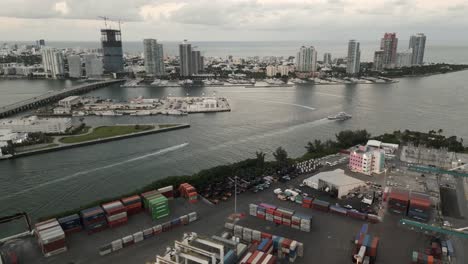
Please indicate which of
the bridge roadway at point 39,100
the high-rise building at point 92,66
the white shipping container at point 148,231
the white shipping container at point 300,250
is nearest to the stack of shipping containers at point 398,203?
the white shipping container at point 300,250

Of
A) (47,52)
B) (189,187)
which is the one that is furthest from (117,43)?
(189,187)

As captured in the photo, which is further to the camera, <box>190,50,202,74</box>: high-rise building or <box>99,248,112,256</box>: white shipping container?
<box>190,50,202,74</box>: high-rise building

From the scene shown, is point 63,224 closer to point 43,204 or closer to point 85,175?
point 43,204

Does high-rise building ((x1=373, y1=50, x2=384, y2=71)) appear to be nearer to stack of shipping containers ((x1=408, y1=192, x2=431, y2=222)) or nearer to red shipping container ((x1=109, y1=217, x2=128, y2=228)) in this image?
stack of shipping containers ((x1=408, y1=192, x2=431, y2=222))

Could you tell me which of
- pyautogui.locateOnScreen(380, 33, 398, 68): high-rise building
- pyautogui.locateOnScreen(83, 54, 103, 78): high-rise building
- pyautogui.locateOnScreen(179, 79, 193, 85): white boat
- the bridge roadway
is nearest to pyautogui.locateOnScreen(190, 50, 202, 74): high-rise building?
pyautogui.locateOnScreen(179, 79, 193, 85): white boat

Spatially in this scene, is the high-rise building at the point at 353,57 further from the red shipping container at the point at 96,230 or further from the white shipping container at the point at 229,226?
the red shipping container at the point at 96,230

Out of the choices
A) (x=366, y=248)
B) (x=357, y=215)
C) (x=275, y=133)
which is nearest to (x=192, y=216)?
(x=366, y=248)

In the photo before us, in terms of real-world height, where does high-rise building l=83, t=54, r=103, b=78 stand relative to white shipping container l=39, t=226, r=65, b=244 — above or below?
above
